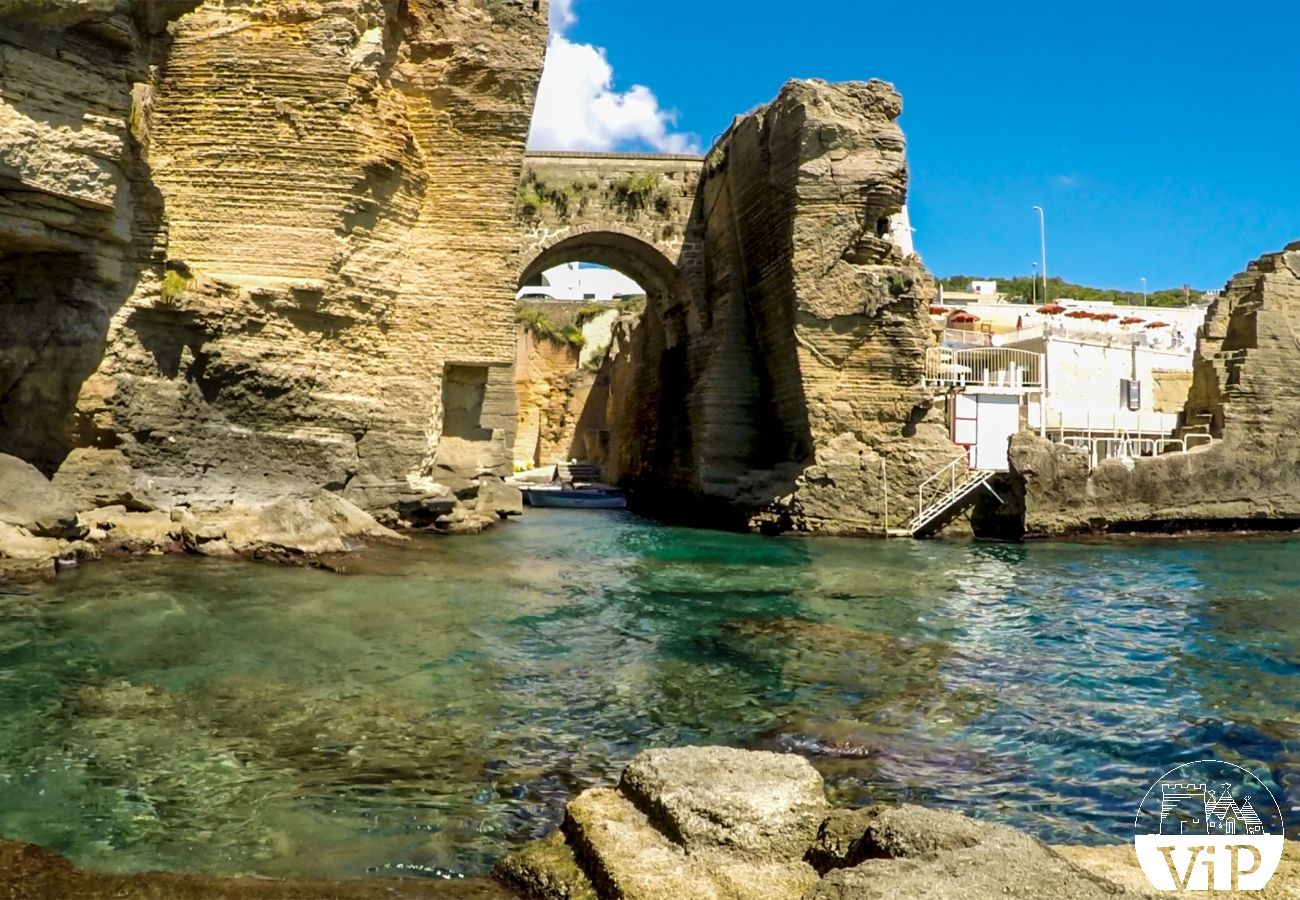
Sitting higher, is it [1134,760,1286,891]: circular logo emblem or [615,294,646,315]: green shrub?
[615,294,646,315]: green shrub

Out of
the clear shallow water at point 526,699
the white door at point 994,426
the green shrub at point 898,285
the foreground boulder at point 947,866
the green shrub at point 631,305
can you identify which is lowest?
the clear shallow water at point 526,699

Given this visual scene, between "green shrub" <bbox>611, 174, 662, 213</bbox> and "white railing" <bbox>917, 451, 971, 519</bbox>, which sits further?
"green shrub" <bbox>611, 174, 662, 213</bbox>

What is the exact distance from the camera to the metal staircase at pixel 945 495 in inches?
687

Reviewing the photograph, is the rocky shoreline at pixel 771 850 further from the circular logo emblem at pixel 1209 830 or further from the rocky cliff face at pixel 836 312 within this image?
the rocky cliff face at pixel 836 312

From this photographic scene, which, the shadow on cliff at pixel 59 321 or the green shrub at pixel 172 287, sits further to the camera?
the green shrub at pixel 172 287

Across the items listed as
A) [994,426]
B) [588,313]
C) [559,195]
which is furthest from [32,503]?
[588,313]

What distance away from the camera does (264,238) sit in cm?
1294

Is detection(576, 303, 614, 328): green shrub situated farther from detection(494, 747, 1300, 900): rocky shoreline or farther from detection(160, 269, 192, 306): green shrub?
detection(494, 747, 1300, 900): rocky shoreline

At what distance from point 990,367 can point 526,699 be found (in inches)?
900

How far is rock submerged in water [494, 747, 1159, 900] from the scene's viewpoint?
2.61 metres

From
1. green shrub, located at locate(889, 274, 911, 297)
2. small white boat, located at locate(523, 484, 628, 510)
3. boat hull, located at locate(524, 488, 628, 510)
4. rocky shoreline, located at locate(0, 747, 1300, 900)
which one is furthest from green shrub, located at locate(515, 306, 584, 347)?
rocky shoreline, located at locate(0, 747, 1300, 900)

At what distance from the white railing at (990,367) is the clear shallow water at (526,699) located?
37.1ft

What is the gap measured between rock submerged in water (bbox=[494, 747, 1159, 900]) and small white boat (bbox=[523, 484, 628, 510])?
68.8ft

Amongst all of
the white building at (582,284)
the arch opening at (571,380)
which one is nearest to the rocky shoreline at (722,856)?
the arch opening at (571,380)
